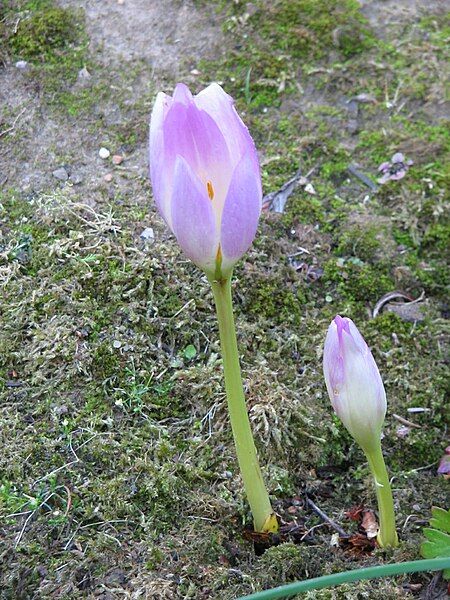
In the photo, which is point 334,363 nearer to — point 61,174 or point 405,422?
point 405,422

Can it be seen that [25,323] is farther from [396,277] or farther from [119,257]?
[396,277]


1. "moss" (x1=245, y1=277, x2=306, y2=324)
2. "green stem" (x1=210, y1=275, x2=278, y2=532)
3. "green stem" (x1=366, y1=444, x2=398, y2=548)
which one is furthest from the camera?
"moss" (x1=245, y1=277, x2=306, y2=324)

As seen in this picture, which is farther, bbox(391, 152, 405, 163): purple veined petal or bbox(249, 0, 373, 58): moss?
bbox(249, 0, 373, 58): moss

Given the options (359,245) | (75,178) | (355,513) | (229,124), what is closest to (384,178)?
(359,245)

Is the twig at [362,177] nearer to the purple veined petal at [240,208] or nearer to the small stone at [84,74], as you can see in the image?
the small stone at [84,74]

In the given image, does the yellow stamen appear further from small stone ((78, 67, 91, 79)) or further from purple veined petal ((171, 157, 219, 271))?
small stone ((78, 67, 91, 79))

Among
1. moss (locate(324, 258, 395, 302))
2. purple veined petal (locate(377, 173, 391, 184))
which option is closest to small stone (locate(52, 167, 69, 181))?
moss (locate(324, 258, 395, 302))
